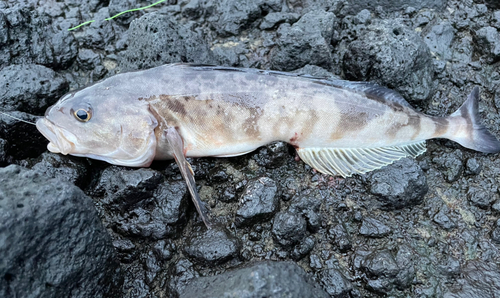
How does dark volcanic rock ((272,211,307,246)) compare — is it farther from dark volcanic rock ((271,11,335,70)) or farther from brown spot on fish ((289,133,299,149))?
dark volcanic rock ((271,11,335,70))

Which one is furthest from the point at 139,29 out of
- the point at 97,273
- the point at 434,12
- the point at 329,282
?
the point at 434,12

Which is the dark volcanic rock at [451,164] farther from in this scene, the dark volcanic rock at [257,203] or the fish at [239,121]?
the dark volcanic rock at [257,203]

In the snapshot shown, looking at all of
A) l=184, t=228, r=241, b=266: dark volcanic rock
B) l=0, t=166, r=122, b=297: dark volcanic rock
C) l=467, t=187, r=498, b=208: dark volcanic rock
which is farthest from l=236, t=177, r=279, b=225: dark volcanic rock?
l=467, t=187, r=498, b=208: dark volcanic rock

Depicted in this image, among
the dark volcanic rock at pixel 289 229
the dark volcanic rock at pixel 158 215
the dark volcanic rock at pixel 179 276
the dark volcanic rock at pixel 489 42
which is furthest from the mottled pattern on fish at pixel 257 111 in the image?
the dark volcanic rock at pixel 489 42

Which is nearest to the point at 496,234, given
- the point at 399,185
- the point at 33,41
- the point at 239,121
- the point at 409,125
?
the point at 399,185

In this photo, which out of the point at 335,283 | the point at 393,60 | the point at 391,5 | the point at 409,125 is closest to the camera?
the point at 335,283

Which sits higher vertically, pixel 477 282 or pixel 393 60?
pixel 393 60

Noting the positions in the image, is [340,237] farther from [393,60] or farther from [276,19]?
[276,19]

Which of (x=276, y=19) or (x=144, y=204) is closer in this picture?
(x=144, y=204)

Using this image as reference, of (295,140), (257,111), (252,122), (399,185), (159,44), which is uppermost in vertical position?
(159,44)
